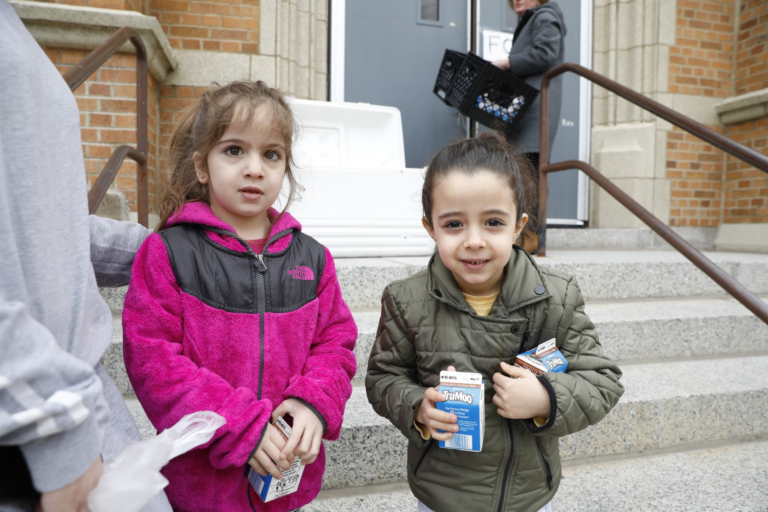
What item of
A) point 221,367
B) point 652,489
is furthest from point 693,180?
point 221,367

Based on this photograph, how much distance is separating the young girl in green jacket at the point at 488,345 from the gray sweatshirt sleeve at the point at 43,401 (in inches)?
25.1

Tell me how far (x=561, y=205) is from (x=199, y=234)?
4033 millimetres

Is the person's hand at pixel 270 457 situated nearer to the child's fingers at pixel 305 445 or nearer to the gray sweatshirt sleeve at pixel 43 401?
the child's fingers at pixel 305 445

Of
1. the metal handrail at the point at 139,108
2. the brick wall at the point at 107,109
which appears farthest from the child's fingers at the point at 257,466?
the brick wall at the point at 107,109

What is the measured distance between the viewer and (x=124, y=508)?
2.18ft

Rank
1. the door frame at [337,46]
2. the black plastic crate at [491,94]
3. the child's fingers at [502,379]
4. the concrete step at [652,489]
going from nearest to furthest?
1. the child's fingers at [502,379]
2. the concrete step at [652,489]
3. the black plastic crate at [491,94]
4. the door frame at [337,46]

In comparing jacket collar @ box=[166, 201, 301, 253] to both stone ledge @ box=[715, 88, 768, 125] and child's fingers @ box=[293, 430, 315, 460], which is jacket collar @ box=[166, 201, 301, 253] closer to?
child's fingers @ box=[293, 430, 315, 460]

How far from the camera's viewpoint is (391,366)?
4.00 ft

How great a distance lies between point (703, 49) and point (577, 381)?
463cm

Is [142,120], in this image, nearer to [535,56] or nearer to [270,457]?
[270,457]

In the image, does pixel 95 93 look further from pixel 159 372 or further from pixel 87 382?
pixel 87 382

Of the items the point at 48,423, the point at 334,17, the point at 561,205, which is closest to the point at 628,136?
the point at 561,205

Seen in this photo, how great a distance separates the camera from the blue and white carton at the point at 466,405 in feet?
3.11

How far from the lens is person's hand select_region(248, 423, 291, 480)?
963mm
